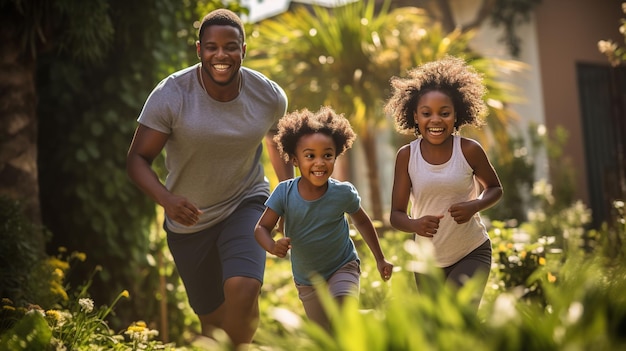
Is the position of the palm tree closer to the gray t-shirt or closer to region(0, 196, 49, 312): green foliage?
region(0, 196, 49, 312): green foliage

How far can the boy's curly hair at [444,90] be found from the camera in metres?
4.40

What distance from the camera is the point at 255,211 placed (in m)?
4.61

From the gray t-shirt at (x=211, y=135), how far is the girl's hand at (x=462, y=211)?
1098 mm

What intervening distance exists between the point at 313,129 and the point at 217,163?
0.56 metres

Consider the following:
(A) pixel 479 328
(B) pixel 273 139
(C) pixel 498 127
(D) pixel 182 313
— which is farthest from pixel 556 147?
(A) pixel 479 328

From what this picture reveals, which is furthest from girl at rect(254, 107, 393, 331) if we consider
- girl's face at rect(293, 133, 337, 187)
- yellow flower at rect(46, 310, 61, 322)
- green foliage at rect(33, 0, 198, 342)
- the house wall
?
the house wall

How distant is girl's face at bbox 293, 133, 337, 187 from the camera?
4180 millimetres

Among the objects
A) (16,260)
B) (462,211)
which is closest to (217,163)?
(462,211)

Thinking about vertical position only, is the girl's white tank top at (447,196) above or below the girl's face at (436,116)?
below

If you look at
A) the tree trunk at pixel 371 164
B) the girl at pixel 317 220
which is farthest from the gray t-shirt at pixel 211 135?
the tree trunk at pixel 371 164

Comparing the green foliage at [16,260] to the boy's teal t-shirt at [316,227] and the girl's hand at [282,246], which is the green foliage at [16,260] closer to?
the boy's teal t-shirt at [316,227]

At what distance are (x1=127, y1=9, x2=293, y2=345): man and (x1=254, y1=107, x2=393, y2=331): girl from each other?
9.8 inches

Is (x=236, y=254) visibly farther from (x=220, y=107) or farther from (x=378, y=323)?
(x=378, y=323)

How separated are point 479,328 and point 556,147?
10255mm
